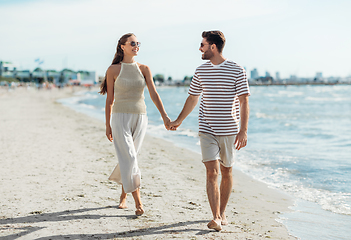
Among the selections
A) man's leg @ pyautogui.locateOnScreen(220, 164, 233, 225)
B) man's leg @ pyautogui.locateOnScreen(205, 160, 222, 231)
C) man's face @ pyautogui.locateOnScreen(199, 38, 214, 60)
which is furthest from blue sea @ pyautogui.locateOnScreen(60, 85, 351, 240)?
man's face @ pyautogui.locateOnScreen(199, 38, 214, 60)

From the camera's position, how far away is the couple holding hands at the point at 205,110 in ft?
10.9

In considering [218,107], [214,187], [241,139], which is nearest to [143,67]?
[218,107]

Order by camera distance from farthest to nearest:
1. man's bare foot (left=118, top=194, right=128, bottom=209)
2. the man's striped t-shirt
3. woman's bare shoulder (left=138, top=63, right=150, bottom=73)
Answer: man's bare foot (left=118, top=194, right=128, bottom=209) → woman's bare shoulder (left=138, top=63, right=150, bottom=73) → the man's striped t-shirt

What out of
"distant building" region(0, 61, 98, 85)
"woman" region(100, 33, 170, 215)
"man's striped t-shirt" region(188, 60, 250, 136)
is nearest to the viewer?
"man's striped t-shirt" region(188, 60, 250, 136)

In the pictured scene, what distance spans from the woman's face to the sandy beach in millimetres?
1832

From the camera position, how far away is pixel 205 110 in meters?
3.42

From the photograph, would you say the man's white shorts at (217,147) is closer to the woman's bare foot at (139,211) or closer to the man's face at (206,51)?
the man's face at (206,51)

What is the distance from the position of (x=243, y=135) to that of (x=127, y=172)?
1331 millimetres

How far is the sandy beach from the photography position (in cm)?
349

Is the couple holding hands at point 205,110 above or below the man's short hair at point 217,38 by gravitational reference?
below

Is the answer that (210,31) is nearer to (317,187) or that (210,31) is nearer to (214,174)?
(214,174)

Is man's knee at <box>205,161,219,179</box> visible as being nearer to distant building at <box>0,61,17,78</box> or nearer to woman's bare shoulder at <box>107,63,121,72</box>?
woman's bare shoulder at <box>107,63,121,72</box>

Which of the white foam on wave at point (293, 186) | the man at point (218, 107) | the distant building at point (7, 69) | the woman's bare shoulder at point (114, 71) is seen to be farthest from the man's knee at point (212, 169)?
the distant building at point (7, 69)

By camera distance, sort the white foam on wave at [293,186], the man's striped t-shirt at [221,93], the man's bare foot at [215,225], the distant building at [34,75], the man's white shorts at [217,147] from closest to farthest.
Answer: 1. the man's striped t-shirt at [221,93]
2. the man's white shorts at [217,147]
3. the man's bare foot at [215,225]
4. the white foam on wave at [293,186]
5. the distant building at [34,75]
